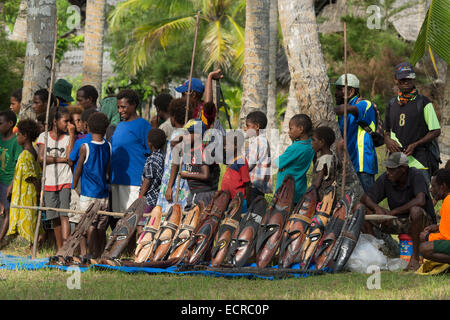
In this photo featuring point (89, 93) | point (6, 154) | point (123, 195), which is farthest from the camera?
point (89, 93)

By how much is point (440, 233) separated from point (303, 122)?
197 centimetres

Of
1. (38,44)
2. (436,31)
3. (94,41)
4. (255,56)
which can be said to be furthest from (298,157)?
(94,41)

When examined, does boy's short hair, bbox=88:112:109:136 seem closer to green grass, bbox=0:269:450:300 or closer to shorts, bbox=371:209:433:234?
green grass, bbox=0:269:450:300

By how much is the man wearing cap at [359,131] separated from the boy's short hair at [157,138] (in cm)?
198

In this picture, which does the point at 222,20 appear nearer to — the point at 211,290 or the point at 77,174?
the point at 77,174

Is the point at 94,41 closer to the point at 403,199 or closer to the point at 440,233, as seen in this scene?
the point at 403,199

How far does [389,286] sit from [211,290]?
1532 millimetres

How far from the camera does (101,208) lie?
8375mm

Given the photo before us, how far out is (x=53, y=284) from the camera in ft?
21.6

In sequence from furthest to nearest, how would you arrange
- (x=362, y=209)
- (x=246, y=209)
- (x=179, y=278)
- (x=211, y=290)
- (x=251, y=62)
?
1. (x=251, y=62)
2. (x=246, y=209)
3. (x=362, y=209)
4. (x=179, y=278)
5. (x=211, y=290)

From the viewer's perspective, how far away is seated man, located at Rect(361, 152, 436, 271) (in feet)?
24.5

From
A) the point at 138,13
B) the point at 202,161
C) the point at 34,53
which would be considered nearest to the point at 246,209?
the point at 202,161

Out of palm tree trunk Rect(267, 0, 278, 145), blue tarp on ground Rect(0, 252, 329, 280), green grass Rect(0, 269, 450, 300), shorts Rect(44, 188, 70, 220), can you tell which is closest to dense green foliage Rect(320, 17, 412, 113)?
palm tree trunk Rect(267, 0, 278, 145)

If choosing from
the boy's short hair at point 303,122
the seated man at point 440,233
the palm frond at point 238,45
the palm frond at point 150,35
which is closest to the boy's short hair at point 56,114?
the boy's short hair at point 303,122
